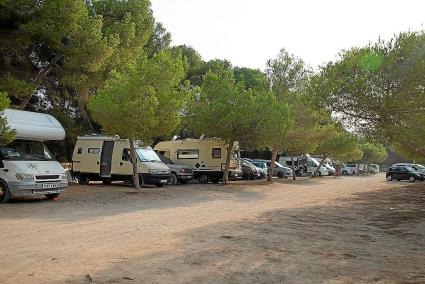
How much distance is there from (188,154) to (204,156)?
44.2 inches

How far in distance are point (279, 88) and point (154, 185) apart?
11439 mm

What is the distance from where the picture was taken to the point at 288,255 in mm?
7137

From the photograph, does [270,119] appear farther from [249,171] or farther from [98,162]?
[249,171]

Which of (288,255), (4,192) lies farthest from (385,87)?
(4,192)

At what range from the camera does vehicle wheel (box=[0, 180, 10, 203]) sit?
13.1 metres

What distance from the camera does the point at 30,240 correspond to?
7.86 meters

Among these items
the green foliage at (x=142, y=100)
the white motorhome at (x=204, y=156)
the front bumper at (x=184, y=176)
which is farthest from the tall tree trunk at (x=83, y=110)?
the front bumper at (x=184, y=176)

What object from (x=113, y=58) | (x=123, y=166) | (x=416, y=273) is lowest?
(x=416, y=273)

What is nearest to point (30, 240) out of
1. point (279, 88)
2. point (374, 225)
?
point (374, 225)

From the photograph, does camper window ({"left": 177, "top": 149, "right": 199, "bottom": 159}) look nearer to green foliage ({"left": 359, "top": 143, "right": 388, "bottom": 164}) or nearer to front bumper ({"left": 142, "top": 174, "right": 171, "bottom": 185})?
front bumper ({"left": 142, "top": 174, "right": 171, "bottom": 185})

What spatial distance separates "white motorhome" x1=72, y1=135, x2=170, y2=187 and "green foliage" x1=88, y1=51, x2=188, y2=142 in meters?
3.81

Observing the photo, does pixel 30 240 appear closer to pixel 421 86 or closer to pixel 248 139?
pixel 421 86

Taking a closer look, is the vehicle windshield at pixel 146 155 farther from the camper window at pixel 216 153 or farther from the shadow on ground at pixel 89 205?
the camper window at pixel 216 153

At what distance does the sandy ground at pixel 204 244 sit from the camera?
5.78 metres
